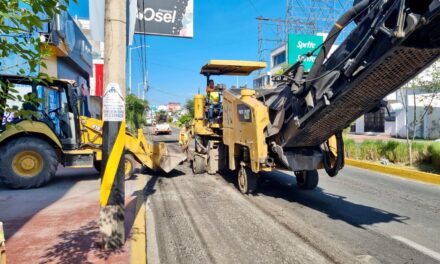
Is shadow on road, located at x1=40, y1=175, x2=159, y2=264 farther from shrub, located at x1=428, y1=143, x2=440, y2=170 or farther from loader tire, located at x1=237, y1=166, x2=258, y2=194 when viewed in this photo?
shrub, located at x1=428, y1=143, x2=440, y2=170

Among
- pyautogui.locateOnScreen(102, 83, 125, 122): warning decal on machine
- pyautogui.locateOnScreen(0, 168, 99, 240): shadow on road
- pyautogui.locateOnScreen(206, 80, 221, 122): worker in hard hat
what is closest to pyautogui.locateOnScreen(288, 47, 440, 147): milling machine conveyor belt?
pyautogui.locateOnScreen(102, 83, 125, 122): warning decal on machine

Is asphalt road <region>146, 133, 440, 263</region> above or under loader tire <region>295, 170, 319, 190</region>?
under

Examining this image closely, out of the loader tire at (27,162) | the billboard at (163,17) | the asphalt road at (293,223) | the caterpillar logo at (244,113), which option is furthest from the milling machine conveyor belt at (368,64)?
the billboard at (163,17)

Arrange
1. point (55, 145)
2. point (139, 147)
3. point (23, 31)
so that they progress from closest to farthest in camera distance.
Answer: point (23, 31), point (55, 145), point (139, 147)

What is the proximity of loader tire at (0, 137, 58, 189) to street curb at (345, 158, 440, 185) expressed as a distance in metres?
9.26

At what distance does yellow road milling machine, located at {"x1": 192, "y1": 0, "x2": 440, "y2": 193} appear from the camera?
4.14m

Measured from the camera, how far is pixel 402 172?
1042cm

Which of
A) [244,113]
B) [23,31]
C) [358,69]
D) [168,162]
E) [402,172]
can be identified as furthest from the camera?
[402,172]

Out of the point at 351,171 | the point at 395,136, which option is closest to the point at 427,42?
the point at 351,171

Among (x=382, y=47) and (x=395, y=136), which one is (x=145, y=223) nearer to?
(x=382, y=47)

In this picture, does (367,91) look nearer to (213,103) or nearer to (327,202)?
(327,202)

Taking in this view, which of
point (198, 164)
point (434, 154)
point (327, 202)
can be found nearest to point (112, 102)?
point (327, 202)

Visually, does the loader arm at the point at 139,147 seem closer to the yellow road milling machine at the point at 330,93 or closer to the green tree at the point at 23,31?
the yellow road milling machine at the point at 330,93

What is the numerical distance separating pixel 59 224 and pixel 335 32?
493 centimetres
